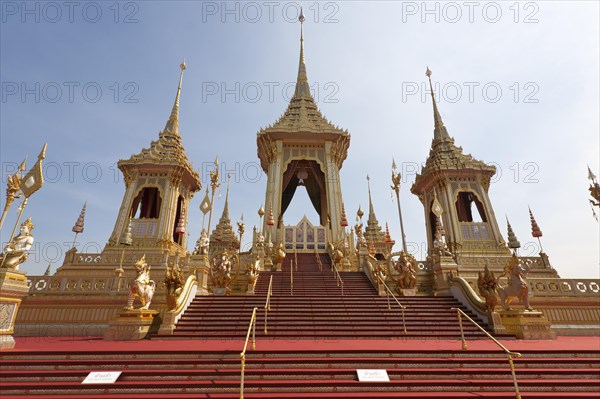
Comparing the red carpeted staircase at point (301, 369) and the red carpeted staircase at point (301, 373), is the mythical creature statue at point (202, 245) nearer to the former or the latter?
the red carpeted staircase at point (301, 369)

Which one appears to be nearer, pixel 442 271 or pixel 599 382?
pixel 599 382

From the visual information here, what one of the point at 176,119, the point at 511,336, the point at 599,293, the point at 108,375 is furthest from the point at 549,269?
the point at 176,119

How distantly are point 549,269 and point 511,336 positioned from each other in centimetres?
1657

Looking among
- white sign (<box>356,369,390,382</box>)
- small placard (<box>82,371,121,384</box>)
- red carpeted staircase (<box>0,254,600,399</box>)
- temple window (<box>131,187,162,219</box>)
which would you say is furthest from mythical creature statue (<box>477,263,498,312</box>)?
temple window (<box>131,187,162,219</box>)

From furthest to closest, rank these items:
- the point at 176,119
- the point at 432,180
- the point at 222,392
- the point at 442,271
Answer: the point at 176,119, the point at 432,180, the point at 442,271, the point at 222,392

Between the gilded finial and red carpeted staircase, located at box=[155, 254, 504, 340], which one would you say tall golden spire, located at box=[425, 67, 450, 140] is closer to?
red carpeted staircase, located at box=[155, 254, 504, 340]

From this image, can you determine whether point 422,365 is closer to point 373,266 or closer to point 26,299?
point 373,266

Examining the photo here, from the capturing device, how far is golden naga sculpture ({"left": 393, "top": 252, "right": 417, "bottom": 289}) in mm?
13398

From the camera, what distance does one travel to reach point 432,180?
102 feet

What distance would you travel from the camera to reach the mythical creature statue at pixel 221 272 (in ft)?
43.2

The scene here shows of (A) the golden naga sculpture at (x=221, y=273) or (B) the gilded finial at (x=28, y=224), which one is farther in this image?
(A) the golden naga sculpture at (x=221, y=273)

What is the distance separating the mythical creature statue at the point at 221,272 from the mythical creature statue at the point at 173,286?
3295 millimetres

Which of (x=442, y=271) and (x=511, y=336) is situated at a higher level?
(x=442, y=271)

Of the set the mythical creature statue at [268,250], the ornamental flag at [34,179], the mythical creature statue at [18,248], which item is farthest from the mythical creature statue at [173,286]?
the mythical creature statue at [268,250]
